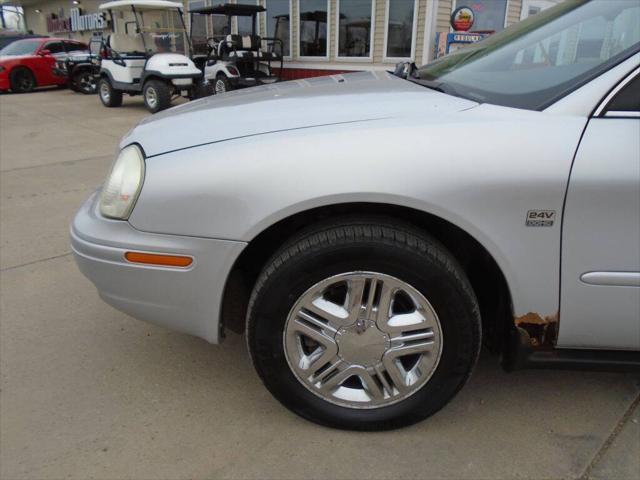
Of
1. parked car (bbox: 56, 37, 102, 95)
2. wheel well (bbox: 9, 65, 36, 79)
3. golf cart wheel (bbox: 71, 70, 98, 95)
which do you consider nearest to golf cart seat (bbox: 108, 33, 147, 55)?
parked car (bbox: 56, 37, 102, 95)

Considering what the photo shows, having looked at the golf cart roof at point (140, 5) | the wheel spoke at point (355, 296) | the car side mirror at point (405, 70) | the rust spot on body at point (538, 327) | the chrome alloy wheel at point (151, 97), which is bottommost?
the chrome alloy wheel at point (151, 97)

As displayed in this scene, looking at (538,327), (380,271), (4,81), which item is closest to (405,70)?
(380,271)

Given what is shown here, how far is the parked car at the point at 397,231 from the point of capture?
1700 mm

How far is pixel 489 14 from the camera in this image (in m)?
13.0

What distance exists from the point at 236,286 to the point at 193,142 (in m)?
0.59

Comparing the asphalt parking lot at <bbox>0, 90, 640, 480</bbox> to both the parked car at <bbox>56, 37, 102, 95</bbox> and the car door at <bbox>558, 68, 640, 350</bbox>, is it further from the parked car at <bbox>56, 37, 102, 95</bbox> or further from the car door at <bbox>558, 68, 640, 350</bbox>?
the parked car at <bbox>56, 37, 102, 95</bbox>

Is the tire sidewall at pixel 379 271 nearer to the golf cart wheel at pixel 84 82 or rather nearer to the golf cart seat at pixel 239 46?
the golf cart seat at pixel 239 46

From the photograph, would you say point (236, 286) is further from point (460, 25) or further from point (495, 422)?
point (460, 25)

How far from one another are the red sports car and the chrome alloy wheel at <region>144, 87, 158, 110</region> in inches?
232

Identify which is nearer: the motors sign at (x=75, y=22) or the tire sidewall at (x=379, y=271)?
the tire sidewall at (x=379, y=271)

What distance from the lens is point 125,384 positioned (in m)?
2.36

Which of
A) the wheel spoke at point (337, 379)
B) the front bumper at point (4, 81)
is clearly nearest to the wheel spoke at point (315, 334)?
the wheel spoke at point (337, 379)

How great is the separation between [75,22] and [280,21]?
53.0 feet

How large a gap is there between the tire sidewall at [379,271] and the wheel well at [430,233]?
0.16 metres
